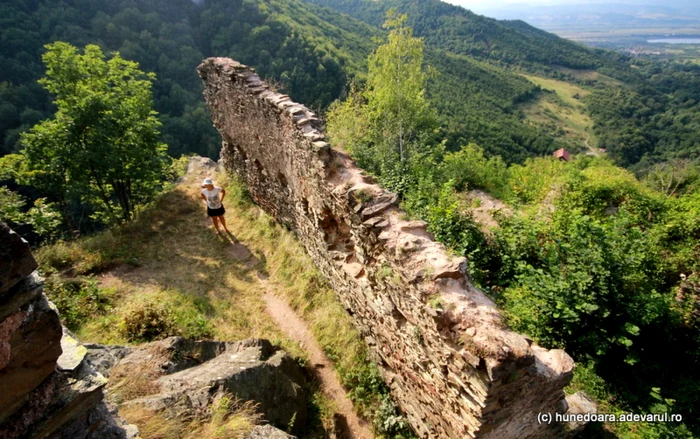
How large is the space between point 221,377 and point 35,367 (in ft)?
7.22

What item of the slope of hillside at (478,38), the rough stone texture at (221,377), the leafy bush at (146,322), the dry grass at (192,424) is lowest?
the leafy bush at (146,322)

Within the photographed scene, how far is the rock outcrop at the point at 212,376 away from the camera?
3.88 meters

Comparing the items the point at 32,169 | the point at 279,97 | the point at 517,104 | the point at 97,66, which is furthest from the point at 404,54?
the point at 517,104

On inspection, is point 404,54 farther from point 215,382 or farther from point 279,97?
point 215,382

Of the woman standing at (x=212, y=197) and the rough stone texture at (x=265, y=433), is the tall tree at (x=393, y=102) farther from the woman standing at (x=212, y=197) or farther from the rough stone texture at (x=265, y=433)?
the rough stone texture at (x=265, y=433)

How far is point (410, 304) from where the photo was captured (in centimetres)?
445

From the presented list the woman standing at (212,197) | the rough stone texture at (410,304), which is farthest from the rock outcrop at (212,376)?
the woman standing at (212,197)

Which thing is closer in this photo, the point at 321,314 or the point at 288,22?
the point at 321,314

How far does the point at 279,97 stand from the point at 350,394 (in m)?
5.94

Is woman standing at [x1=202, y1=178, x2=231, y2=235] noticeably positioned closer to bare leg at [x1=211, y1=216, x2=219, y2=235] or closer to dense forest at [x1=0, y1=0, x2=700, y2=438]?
bare leg at [x1=211, y1=216, x2=219, y2=235]

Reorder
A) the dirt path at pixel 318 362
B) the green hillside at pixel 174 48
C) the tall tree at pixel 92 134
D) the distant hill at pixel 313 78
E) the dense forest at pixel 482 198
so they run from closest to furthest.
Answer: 1. the dirt path at pixel 318 362
2. the dense forest at pixel 482 198
3. the tall tree at pixel 92 134
4. the green hillside at pixel 174 48
5. the distant hill at pixel 313 78

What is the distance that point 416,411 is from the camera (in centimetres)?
495

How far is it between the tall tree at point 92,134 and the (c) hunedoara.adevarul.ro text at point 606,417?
1066 centimetres

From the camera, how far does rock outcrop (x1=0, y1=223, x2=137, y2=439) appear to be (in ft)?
6.91
